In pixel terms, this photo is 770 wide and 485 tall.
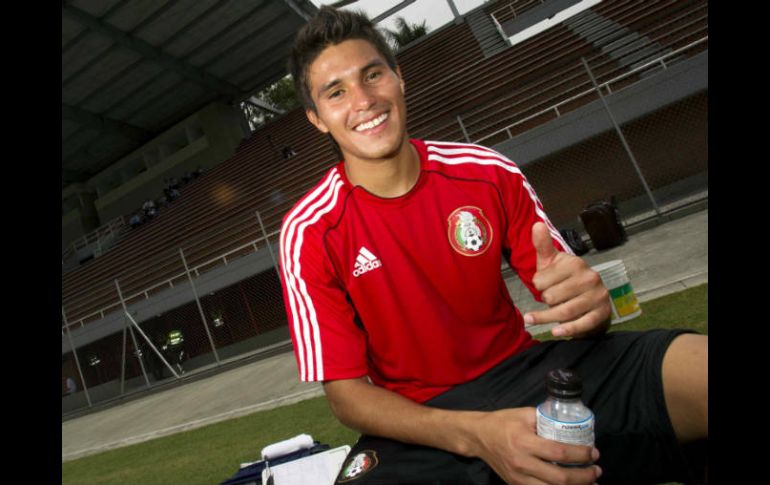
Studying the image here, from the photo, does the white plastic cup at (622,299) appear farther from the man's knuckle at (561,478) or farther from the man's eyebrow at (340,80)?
the man's knuckle at (561,478)

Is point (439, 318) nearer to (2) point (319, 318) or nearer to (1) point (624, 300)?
(2) point (319, 318)

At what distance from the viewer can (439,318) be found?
63.2 inches

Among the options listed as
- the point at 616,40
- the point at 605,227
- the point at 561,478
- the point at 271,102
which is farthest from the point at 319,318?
the point at 271,102

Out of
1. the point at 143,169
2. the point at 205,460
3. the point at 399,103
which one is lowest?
the point at 205,460

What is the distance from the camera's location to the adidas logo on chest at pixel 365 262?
64.7 inches

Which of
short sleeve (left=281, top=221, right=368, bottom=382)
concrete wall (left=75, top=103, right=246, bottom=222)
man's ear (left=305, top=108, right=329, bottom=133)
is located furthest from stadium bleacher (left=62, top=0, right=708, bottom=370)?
short sleeve (left=281, top=221, right=368, bottom=382)

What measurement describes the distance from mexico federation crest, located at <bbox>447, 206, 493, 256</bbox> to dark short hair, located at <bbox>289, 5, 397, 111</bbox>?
2.40ft

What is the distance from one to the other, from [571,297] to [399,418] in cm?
60

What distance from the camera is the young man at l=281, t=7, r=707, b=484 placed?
1.22m

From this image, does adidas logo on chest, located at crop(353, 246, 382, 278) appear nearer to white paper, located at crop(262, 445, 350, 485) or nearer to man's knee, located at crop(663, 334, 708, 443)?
man's knee, located at crop(663, 334, 708, 443)

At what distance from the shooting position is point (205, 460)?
14.3 feet
